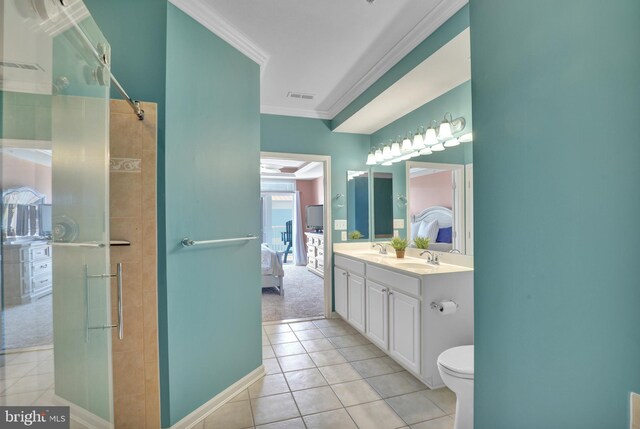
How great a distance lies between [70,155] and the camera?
98 centimetres

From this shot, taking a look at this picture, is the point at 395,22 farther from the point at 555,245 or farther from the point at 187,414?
the point at 187,414

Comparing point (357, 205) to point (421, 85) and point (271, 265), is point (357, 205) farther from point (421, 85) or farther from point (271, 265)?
point (271, 265)

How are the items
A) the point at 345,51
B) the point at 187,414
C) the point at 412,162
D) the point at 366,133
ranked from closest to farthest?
the point at 187,414 < the point at 345,51 < the point at 412,162 < the point at 366,133

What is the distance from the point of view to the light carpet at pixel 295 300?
4078mm

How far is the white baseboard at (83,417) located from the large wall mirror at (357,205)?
10.3 ft

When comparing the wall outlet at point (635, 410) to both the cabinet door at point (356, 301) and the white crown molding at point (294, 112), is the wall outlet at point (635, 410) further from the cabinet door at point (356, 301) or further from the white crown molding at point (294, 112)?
the white crown molding at point (294, 112)

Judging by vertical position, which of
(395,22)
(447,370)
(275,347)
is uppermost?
(395,22)

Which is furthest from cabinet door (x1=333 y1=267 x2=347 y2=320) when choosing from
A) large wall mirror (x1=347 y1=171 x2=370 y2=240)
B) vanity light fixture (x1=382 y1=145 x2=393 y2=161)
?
vanity light fixture (x1=382 y1=145 x2=393 y2=161)

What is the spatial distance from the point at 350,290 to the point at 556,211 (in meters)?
2.84

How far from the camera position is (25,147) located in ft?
2.51

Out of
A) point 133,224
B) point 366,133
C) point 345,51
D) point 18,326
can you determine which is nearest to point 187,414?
point 133,224

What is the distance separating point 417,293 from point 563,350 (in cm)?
156

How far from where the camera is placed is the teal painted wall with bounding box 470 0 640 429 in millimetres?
637

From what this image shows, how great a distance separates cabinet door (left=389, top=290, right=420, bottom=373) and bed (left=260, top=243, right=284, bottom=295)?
2.73m
